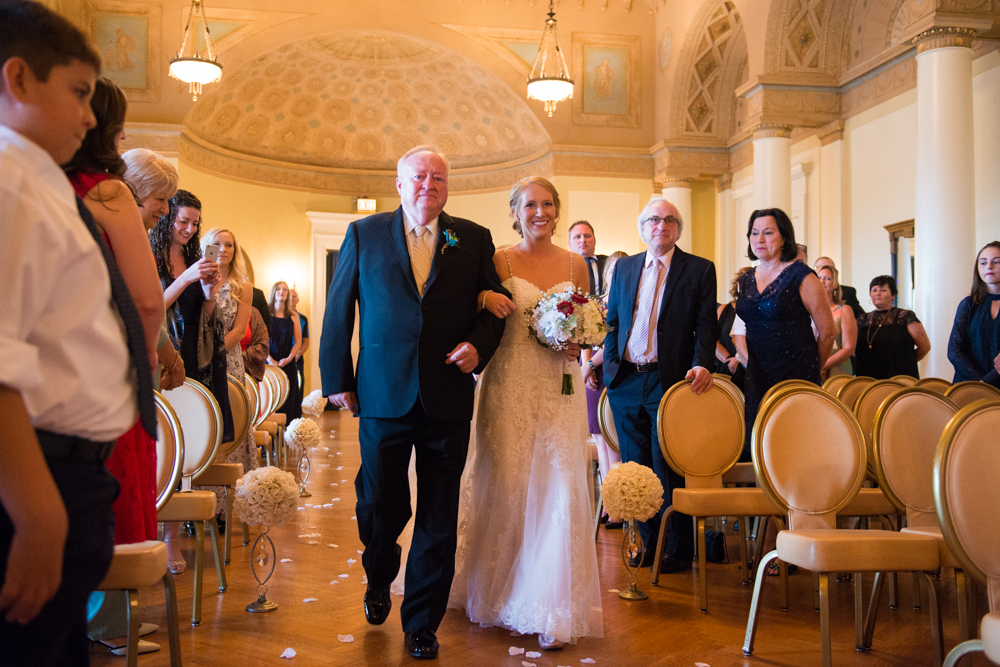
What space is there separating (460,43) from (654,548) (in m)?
10.5

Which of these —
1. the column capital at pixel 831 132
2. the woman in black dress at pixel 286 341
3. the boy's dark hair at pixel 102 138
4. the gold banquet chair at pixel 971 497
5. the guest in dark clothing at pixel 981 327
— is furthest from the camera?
the column capital at pixel 831 132

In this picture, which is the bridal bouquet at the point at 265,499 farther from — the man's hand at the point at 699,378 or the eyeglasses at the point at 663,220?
the eyeglasses at the point at 663,220

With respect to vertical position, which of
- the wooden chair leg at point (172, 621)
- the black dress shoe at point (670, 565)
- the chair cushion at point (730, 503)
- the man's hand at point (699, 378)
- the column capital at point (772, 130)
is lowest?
the black dress shoe at point (670, 565)

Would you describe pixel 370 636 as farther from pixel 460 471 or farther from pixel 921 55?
pixel 921 55

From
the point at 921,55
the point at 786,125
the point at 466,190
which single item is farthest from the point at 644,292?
the point at 466,190

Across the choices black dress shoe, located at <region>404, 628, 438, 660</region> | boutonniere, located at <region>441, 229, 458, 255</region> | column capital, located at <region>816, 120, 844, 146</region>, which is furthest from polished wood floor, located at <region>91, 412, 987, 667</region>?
column capital, located at <region>816, 120, 844, 146</region>

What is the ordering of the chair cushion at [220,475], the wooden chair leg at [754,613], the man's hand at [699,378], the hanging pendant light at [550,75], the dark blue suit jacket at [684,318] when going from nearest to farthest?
the wooden chair leg at [754,613] < the man's hand at [699,378] < the chair cushion at [220,475] < the dark blue suit jacket at [684,318] < the hanging pendant light at [550,75]

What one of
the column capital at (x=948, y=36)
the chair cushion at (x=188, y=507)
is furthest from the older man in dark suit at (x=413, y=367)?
the column capital at (x=948, y=36)

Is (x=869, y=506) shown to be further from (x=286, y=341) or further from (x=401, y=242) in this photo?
(x=286, y=341)

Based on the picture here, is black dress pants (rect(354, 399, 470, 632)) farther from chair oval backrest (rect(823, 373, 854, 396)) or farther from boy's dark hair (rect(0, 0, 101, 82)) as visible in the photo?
chair oval backrest (rect(823, 373, 854, 396))

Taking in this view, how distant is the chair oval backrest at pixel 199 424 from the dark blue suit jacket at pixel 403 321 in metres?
0.79

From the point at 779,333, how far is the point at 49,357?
3.69 metres

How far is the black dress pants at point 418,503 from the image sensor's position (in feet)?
9.58

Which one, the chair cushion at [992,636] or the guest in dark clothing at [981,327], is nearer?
the chair cushion at [992,636]
